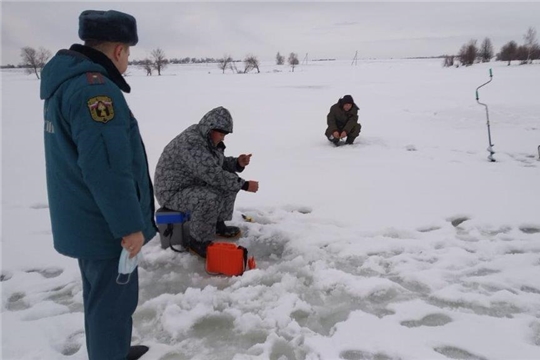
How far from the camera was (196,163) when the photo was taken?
3096mm

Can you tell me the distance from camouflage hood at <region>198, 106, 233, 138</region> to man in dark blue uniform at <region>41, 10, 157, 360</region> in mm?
1316

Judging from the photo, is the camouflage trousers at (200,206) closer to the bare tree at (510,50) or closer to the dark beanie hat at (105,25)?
the dark beanie hat at (105,25)

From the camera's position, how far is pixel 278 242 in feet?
11.8

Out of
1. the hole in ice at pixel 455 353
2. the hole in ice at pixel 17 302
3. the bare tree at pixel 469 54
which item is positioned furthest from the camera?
the bare tree at pixel 469 54

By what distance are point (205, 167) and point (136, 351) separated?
1.43 m

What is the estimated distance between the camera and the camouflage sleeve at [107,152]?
1.49 metres

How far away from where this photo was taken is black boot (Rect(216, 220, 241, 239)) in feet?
12.1

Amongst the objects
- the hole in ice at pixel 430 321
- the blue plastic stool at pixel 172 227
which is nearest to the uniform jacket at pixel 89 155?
the blue plastic stool at pixel 172 227

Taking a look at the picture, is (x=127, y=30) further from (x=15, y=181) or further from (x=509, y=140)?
(x=509, y=140)

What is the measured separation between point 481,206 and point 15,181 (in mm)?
5978

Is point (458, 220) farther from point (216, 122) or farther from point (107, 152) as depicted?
point (107, 152)

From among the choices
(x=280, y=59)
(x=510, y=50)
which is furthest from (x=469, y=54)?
(x=280, y=59)

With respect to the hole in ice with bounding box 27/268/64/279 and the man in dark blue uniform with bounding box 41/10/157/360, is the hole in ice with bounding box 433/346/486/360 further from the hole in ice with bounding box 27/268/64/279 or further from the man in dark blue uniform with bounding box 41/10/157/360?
the hole in ice with bounding box 27/268/64/279

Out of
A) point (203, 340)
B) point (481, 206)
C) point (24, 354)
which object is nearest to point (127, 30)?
point (203, 340)
